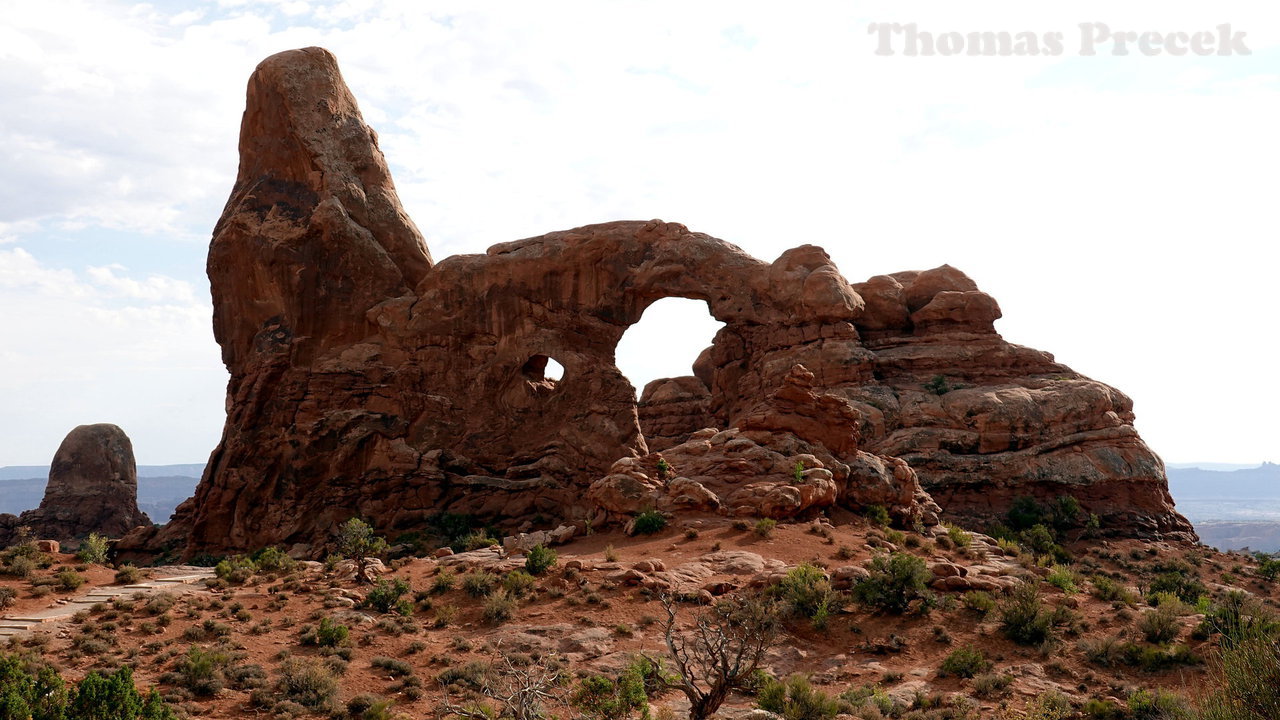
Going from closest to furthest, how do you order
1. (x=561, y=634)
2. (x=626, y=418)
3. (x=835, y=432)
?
(x=561, y=634) < (x=835, y=432) < (x=626, y=418)

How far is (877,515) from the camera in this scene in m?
29.3

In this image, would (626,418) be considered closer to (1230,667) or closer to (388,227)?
(388,227)

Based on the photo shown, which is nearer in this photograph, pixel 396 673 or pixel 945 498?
pixel 396 673

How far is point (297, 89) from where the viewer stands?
41.5 m

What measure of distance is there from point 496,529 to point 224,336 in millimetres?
15463

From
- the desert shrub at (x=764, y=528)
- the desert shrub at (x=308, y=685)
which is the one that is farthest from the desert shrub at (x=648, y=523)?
the desert shrub at (x=308, y=685)

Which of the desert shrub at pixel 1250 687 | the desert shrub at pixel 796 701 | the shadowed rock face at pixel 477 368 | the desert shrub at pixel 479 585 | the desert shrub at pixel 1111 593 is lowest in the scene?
the desert shrub at pixel 796 701

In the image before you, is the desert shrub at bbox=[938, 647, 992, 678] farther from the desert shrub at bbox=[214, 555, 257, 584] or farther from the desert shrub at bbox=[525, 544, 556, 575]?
the desert shrub at bbox=[214, 555, 257, 584]

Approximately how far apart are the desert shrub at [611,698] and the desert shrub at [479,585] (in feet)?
20.8

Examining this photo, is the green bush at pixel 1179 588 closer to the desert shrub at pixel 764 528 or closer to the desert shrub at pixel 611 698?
the desert shrub at pixel 764 528

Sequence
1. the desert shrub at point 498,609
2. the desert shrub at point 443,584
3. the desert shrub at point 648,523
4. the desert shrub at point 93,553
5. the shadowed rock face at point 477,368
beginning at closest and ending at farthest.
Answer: the desert shrub at point 498,609
the desert shrub at point 443,584
the desert shrub at point 93,553
the desert shrub at point 648,523
the shadowed rock face at point 477,368

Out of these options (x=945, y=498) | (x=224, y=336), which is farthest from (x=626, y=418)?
(x=224, y=336)

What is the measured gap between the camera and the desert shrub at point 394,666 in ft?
58.7

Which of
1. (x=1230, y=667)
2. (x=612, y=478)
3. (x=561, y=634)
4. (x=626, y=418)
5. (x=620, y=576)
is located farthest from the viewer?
(x=626, y=418)
